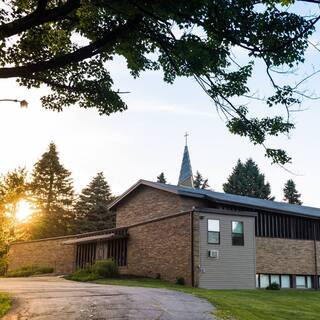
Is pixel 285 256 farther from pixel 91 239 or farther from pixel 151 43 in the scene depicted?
pixel 151 43

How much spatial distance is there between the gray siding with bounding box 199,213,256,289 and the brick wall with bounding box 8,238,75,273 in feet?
45.5

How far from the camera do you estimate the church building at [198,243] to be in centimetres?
2531

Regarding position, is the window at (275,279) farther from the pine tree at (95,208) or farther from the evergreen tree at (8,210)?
the pine tree at (95,208)

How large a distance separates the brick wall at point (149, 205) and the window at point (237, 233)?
4.45 metres

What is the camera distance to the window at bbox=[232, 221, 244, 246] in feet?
87.6

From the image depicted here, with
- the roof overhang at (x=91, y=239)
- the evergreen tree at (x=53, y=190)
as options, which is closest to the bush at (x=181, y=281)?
the roof overhang at (x=91, y=239)

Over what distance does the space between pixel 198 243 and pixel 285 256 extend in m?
9.65

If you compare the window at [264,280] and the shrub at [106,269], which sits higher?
the shrub at [106,269]

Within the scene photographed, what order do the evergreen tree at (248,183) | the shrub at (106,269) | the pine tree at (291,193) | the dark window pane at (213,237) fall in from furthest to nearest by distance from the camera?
1. the pine tree at (291,193)
2. the evergreen tree at (248,183)
3. the shrub at (106,269)
4. the dark window pane at (213,237)

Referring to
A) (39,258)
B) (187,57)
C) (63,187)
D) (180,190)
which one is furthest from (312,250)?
(63,187)

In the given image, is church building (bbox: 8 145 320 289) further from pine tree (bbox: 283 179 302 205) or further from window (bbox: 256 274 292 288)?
pine tree (bbox: 283 179 302 205)

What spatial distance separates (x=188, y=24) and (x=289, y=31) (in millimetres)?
1965

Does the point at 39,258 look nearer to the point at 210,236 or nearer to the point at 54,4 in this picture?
the point at 210,236

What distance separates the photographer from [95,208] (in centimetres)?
5775
